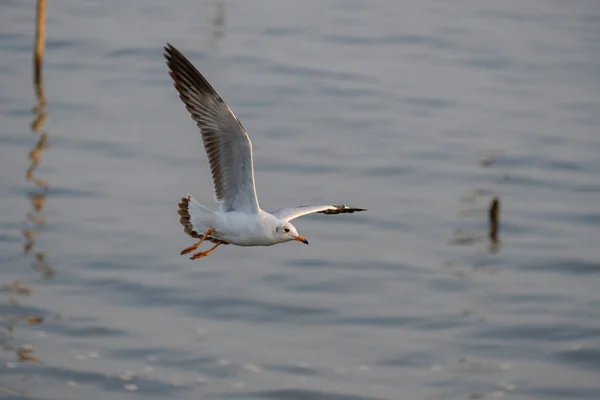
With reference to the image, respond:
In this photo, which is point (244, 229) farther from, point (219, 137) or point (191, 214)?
point (219, 137)

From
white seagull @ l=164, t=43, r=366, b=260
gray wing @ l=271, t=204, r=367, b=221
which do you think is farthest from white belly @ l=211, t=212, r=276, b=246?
gray wing @ l=271, t=204, r=367, b=221

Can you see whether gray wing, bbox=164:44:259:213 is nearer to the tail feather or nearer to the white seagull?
the white seagull

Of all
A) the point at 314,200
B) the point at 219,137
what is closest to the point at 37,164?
the point at 314,200

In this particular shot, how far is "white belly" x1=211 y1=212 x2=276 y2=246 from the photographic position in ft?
47.5

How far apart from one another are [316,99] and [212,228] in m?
24.9

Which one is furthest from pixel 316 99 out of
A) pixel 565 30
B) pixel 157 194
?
pixel 565 30

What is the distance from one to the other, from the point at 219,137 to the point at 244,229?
3.56 feet

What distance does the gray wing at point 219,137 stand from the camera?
14.4 m

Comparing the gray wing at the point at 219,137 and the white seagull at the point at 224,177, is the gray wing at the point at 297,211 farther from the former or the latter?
the gray wing at the point at 219,137

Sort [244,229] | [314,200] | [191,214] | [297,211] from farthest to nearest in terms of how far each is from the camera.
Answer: [314,200] → [297,211] → [191,214] → [244,229]

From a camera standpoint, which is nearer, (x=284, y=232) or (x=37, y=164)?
(x=284, y=232)

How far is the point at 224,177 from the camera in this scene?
1475 cm

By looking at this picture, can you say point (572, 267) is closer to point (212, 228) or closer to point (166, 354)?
point (166, 354)

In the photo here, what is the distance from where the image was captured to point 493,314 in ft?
91.1
